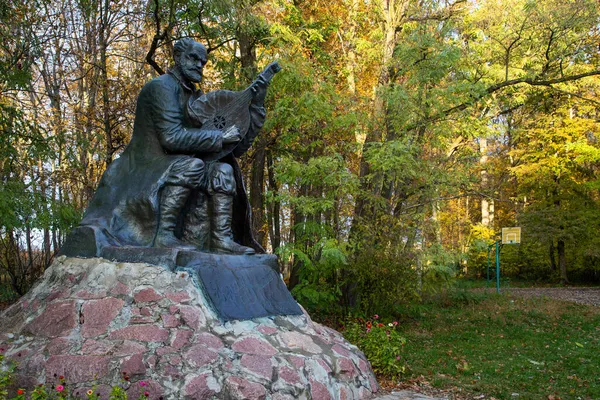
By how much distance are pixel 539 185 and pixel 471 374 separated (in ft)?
53.0

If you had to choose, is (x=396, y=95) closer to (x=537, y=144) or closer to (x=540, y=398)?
(x=540, y=398)

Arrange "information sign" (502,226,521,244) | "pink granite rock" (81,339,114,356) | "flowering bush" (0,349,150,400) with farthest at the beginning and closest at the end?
"information sign" (502,226,521,244)
"pink granite rock" (81,339,114,356)
"flowering bush" (0,349,150,400)

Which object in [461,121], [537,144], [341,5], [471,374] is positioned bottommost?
[471,374]

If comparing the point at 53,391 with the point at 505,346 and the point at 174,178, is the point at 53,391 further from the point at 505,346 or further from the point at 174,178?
the point at 505,346

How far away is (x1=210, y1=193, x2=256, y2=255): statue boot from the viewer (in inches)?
184

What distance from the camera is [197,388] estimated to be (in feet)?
11.5

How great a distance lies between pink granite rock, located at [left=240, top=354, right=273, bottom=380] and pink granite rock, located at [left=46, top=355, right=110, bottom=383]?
898 millimetres

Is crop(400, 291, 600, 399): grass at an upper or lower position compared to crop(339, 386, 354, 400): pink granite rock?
lower

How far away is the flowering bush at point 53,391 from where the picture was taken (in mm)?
3117

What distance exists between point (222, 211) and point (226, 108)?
0.97m

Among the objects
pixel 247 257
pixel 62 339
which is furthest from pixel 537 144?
pixel 62 339

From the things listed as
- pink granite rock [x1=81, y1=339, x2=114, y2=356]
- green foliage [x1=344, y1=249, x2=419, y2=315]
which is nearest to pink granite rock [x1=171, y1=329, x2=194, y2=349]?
pink granite rock [x1=81, y1=339, x2=114, y2=356]

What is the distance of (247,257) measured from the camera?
461 cm

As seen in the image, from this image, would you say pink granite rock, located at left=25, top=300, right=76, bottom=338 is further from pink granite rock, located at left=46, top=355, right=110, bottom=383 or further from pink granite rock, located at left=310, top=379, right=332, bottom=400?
pink granite rock, located at left=310, top=379, right=332, bottom=400
